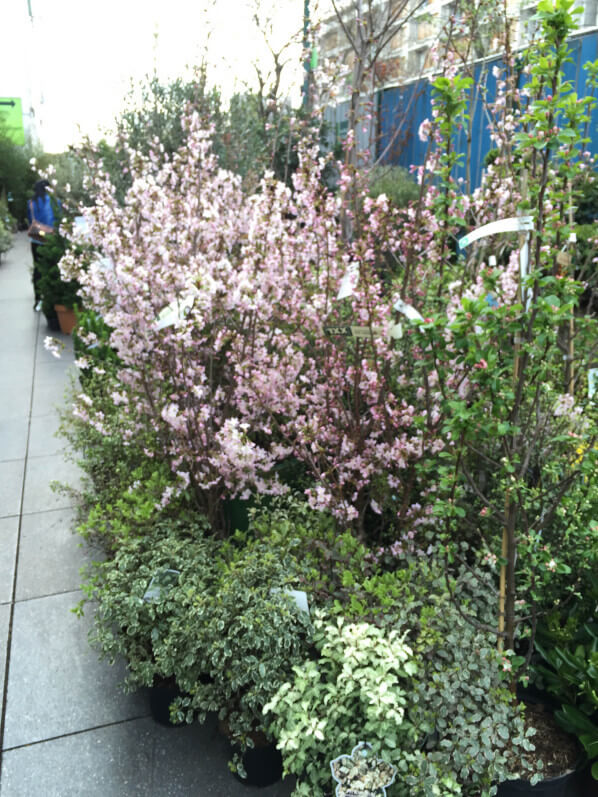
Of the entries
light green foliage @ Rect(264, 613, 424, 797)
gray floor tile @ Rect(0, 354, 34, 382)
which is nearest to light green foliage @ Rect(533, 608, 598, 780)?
light green foliage @ Rect(264, 613, 424, 797)

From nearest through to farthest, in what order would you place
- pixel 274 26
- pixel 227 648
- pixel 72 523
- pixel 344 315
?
pixel 227 648 < pixel 344 315 < pixel 72 523 < pixel 274 26

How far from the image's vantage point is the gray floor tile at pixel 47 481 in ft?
13.3

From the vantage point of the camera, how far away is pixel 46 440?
16.6 ft

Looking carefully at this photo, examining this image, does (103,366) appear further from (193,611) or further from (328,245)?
(193,611)

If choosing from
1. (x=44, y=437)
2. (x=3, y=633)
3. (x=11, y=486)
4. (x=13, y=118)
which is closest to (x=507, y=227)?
(x=3, y=633)

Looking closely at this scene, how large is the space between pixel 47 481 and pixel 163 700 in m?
2.45

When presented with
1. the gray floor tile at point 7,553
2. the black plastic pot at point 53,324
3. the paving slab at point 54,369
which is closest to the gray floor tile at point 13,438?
the paving slab at point 54,369

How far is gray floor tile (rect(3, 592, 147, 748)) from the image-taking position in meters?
2.43

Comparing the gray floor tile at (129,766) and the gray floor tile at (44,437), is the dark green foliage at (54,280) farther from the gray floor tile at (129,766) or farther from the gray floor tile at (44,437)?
the gray floor tile at (129,766)

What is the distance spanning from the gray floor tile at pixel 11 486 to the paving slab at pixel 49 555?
18cm

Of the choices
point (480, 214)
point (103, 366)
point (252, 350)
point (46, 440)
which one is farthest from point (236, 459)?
point (46, 440)

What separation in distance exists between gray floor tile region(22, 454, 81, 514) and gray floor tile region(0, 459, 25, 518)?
0.04 meters

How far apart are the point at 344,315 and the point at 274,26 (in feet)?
19.0

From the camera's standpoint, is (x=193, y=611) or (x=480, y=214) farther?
(x=480, y=214)
